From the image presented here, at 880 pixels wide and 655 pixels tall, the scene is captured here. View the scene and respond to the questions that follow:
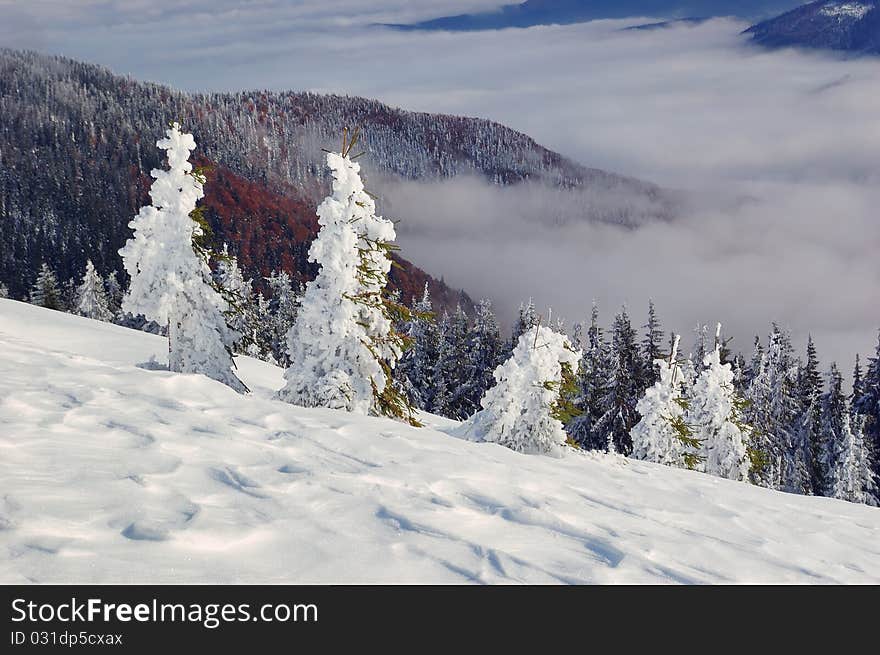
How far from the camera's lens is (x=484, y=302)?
56.1 metres

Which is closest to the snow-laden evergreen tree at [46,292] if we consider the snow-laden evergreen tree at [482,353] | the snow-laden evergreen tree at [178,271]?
the snow-laden evergreen tree at [482,353]

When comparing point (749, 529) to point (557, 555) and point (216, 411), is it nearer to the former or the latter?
point (557, 555)

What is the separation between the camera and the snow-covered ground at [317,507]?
172 inches

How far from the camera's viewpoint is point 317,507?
5480 mm

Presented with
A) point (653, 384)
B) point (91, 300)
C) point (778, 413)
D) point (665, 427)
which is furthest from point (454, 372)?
point (91, 300)

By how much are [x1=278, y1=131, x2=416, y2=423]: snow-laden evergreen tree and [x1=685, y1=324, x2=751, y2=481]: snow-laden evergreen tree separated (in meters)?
19.4

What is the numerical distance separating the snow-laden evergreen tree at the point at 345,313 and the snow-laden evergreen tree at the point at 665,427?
14.6 meters

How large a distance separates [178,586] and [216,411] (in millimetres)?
4607

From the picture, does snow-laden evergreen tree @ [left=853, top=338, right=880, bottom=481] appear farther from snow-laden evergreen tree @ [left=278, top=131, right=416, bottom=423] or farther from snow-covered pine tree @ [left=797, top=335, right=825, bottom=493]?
snow-laden evergreen tree @ [left=278, top=131, right=416, bottom=423]

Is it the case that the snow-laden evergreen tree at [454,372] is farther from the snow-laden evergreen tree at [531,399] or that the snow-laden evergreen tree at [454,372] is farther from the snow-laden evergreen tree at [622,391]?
the snow-laden evergreen tree at [531,399]

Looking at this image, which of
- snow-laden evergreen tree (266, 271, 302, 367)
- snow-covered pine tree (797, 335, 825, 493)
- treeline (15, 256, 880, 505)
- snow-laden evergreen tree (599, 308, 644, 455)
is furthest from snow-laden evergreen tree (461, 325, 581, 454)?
snow-laden evergreen tree (266, 271, 302, 367)

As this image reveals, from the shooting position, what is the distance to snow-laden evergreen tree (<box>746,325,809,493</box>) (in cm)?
4941

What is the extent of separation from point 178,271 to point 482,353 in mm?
39221
